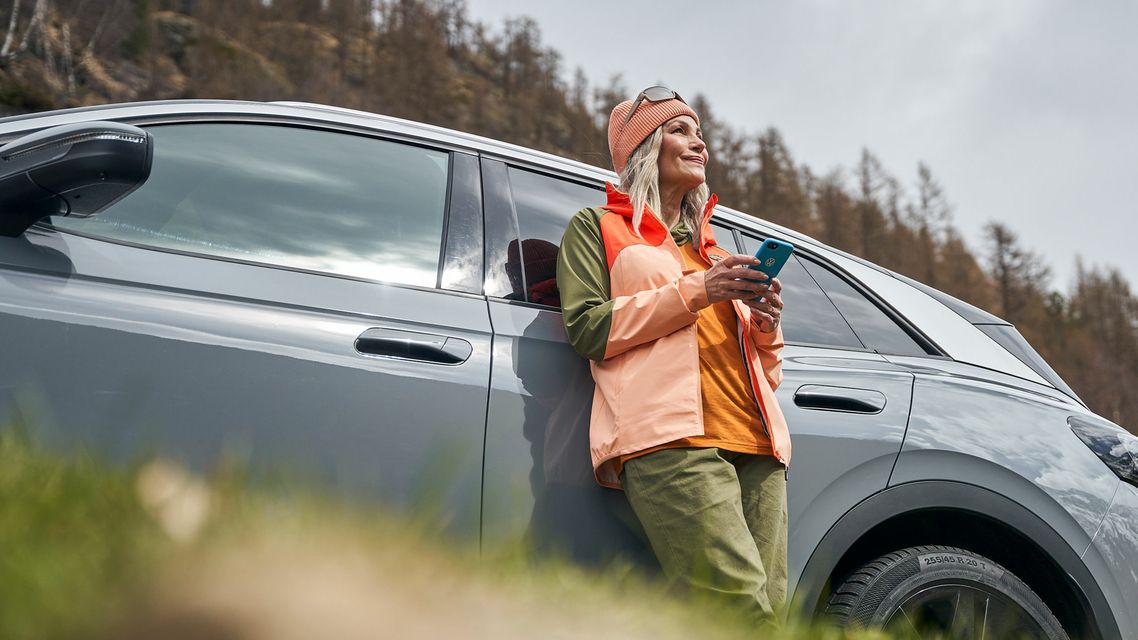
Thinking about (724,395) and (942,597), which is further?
(942,597)

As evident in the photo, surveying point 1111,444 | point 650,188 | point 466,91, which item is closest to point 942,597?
point 1111,444

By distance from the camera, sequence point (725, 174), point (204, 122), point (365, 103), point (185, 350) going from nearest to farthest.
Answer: point (185, 350)
point (204, 122)
point (725, 174)
point (365, 103)

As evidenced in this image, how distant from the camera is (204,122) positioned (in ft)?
7.55

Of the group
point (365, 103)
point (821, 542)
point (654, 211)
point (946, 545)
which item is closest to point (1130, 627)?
point (946, 545)

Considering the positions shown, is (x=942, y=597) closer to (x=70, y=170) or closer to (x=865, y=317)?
(x=865, y=317)

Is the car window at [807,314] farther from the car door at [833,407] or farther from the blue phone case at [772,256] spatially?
the blue phone case at [772,256]

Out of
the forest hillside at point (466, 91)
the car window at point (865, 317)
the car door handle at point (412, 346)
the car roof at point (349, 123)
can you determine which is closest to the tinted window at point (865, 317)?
the car window at point (865, 317)

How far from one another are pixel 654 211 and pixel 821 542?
1031 mm

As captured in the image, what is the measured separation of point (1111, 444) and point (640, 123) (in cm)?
175

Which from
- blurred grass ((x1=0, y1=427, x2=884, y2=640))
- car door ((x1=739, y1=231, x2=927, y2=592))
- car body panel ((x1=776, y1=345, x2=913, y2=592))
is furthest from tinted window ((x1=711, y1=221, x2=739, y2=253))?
blurred grass ((x1=0, y1=427, x2=884, y2=640))

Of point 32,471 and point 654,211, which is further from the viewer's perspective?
point 654,211

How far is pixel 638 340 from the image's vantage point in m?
2.06

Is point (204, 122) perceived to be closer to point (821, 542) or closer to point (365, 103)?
point (821, 542)

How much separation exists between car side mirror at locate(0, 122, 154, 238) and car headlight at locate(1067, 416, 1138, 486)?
2.68 m
